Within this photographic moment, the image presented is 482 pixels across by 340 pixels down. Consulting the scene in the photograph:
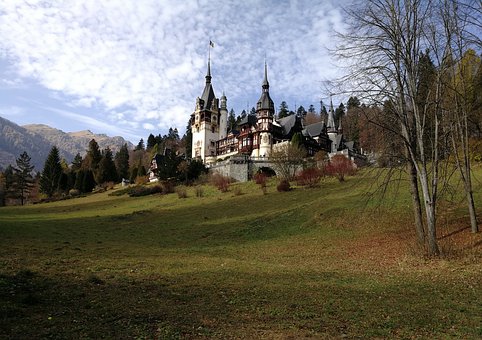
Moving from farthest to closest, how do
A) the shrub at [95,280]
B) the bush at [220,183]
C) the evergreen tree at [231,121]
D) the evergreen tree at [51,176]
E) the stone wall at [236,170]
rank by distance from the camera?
the evergreen tree at [231,121]
the evergreen tree at [51,176]
the stone wall at [236,170]
the bush at [220,183]
the shrub at [95,280]

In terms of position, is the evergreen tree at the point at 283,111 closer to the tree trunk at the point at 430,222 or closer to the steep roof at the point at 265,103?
the steep roof at the point at 265,103

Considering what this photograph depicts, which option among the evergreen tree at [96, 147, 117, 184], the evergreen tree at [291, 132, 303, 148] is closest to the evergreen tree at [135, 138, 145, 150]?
the evergreen tree at [96, 147, 117, 184]

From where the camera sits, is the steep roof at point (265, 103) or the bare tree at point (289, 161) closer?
the bare tree at point (289, 161)

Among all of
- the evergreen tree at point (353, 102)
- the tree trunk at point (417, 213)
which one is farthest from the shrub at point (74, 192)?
the tree trunk at point (417, 213)

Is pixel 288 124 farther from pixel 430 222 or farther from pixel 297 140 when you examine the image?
pixel 430 222

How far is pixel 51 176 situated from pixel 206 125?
3536 cm

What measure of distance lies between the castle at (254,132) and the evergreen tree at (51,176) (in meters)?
30.7

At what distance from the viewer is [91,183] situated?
79.6 meters

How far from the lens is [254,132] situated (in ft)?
240

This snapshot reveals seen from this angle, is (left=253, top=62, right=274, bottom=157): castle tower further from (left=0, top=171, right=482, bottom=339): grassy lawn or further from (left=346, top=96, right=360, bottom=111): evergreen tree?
(left=346, top=96, right=360, bottom=111): evergreen tree

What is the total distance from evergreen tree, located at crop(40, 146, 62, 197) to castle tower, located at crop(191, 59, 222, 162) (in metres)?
30.4

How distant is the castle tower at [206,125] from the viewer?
8581cm

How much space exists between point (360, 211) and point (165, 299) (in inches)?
738

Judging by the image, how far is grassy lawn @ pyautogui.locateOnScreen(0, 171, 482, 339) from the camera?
7.14 m
